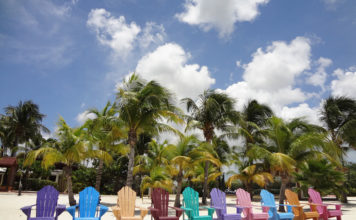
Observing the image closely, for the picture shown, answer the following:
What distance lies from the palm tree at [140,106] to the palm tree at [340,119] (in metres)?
13.5

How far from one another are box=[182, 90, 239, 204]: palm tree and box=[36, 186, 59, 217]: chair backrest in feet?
32.6

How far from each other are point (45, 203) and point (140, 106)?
19.8 ft

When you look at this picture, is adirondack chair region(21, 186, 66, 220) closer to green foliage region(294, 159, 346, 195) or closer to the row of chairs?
the row of chairs

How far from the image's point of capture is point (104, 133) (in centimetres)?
1356

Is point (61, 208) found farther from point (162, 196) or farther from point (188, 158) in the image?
point (188, 158)

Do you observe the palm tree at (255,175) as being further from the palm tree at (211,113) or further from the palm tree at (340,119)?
the palm tree at (340,119)

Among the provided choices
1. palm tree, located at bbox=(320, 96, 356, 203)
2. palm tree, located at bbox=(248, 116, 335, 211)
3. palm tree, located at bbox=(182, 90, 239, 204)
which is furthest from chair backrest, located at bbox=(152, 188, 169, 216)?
palm tree, located at bbox=(320, 96, 356, 203)

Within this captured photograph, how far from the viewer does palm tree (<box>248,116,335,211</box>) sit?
11469 mm

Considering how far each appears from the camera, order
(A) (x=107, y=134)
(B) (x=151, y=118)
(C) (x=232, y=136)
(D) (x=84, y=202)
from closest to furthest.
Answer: (D) (x=84, y=202) → (B) (x=151, y=118) → (A) (x=107, y=134) → (C) (x=232, y=136)

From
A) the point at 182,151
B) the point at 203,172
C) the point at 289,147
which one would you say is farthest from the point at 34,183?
the point at 289,147

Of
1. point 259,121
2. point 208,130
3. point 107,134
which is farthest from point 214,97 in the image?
point 107,134

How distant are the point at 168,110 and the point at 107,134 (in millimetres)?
4388

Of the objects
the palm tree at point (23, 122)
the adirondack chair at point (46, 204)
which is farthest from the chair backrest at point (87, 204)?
the palm tree at point (23, 122)

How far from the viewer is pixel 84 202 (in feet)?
18.9
